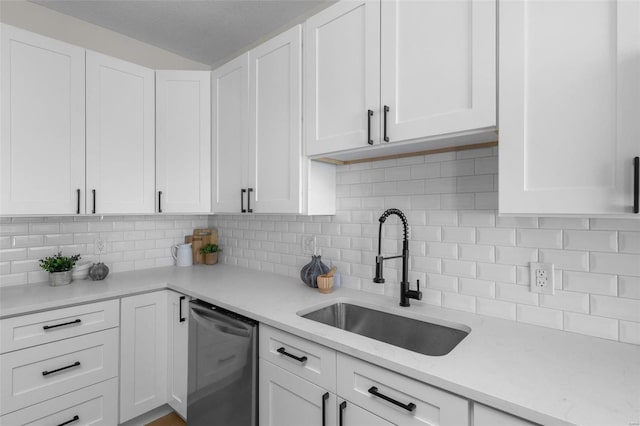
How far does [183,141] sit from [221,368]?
5.18 feet

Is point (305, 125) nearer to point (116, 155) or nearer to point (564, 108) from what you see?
point (564, 108)

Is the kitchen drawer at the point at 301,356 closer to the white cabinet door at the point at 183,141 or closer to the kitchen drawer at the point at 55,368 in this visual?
the kitchen drawer at the point at 55,368

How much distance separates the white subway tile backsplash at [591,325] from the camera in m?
1.22

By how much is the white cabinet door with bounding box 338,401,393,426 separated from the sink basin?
0.45 m

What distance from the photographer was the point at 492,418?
90 centimetres

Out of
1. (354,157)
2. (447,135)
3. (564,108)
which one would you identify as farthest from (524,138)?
(354,157)

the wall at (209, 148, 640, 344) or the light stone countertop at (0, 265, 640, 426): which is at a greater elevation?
the wall at (209, 148, 640, 344)


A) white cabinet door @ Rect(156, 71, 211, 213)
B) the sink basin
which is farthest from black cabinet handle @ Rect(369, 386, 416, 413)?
white cabinet door @ Rect(156, 71, 211, 213)

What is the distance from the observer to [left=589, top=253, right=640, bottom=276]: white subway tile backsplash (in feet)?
3.84

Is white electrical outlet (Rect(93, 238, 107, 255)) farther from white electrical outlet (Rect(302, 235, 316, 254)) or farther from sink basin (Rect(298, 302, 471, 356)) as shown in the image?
sink basin (Rect(298, 302, 471, 356))

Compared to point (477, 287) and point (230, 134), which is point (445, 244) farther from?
point (230, 134)

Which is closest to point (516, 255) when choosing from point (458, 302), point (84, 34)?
point (458, 302)

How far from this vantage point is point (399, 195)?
5.89 ft

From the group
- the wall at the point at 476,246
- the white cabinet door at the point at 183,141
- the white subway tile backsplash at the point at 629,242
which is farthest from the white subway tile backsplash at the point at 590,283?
the white cabinet door at the point at 183,141
